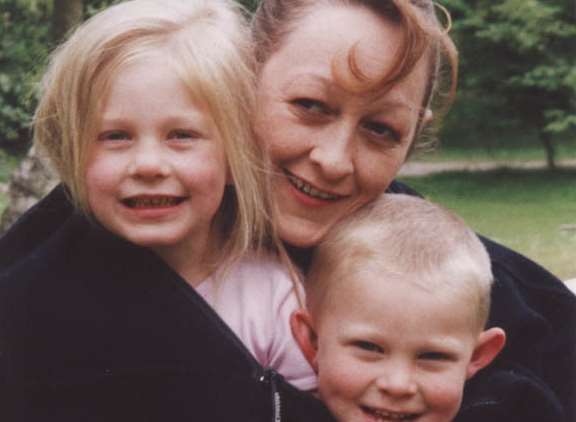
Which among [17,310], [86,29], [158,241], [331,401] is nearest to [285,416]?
[331,401]

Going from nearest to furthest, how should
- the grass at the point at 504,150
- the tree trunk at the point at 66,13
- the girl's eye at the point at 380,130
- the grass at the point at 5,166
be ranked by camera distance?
1. the girl's eye at the point at 380,130
2. the tree trunk at the point at 66,13
3. the grass at the point at 5,166
4. the grass at the point at 504,150

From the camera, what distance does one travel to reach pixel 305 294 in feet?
6.94

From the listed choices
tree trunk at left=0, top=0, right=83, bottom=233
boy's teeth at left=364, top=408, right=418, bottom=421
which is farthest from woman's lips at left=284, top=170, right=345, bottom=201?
tree trunk at left=0, top=0, right=83, bottom=233

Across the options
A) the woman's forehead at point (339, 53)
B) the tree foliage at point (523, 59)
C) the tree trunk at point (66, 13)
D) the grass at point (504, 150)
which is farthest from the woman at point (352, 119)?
the grass at point (504, 150)

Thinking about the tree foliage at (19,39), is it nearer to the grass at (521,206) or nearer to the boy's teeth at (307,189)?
the grass at (521,206)

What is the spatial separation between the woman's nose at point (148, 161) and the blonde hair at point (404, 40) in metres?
0.41

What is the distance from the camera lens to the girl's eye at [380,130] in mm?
2176

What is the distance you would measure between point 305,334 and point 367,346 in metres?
0.16

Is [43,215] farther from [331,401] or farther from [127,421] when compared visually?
[331,401]

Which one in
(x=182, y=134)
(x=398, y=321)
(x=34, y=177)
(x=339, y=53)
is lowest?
(x=34, y=177)

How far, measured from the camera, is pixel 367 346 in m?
1.94

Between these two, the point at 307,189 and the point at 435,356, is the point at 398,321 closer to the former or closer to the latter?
the point at 435,356

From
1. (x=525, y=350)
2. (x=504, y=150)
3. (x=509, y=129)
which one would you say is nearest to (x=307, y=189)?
(x=525, y=350)

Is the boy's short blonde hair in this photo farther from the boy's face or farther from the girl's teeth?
the boy's face
